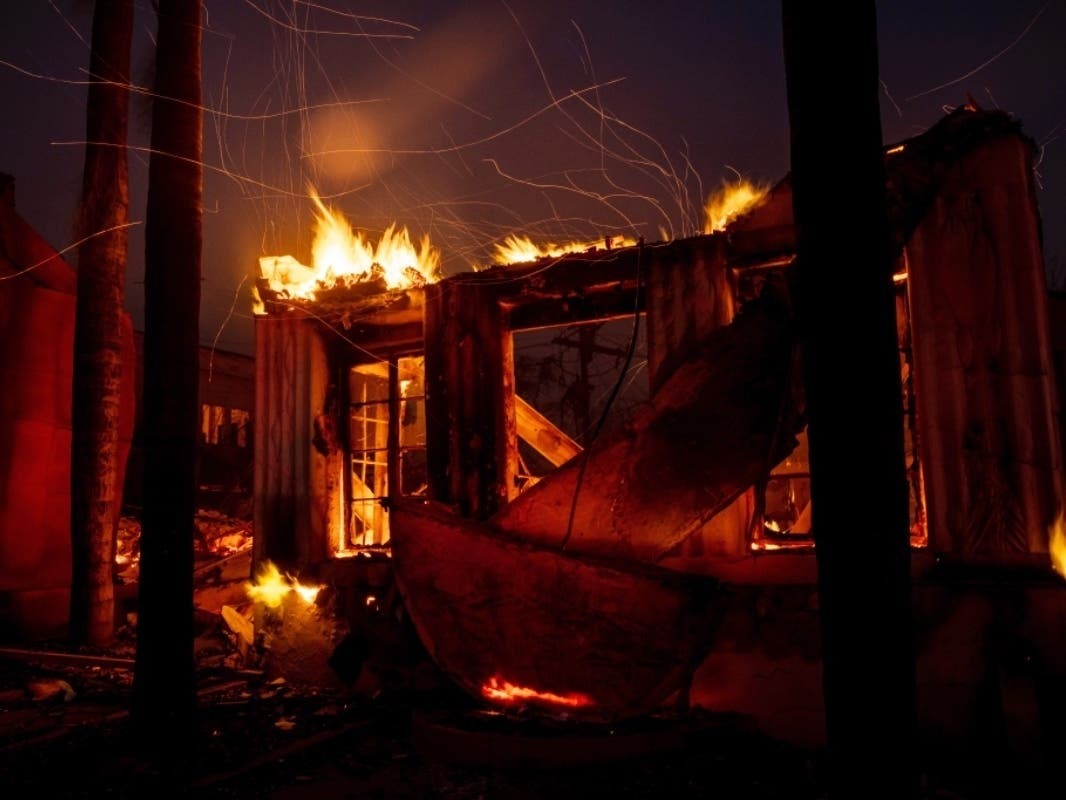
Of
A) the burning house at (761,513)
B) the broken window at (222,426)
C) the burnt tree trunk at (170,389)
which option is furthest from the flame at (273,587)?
the broken window at (222,426)

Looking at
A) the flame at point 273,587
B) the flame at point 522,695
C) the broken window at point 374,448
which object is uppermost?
the broken window at point 374,448

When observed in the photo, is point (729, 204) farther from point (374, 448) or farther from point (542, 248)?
point (374, 448)

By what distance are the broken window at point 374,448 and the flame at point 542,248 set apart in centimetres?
176

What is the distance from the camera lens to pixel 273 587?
323 inches

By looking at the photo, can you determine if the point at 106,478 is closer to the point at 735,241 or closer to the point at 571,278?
the point at 571,278

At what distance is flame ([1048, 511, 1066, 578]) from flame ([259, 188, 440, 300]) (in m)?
6.06

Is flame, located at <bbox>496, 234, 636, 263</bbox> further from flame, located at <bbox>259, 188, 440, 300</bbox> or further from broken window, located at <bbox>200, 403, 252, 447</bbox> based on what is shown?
broken window, located at <bbox>200, 403, 252, 447</bbox>

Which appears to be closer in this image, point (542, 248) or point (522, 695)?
point (522, 695)

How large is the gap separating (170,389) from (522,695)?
3604 millimetres

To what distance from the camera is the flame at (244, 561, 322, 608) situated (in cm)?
801

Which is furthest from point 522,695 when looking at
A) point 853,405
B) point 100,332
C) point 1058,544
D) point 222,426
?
point 222,426

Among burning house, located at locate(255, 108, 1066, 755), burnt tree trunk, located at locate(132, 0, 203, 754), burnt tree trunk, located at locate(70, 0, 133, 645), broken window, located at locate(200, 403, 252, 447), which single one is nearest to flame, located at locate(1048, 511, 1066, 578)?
burning house, located at locate(255, 108, 1066, 755)

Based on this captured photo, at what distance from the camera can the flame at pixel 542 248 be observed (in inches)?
281

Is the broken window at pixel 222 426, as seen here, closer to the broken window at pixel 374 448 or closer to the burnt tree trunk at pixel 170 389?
the broken window at pixel 374 448
